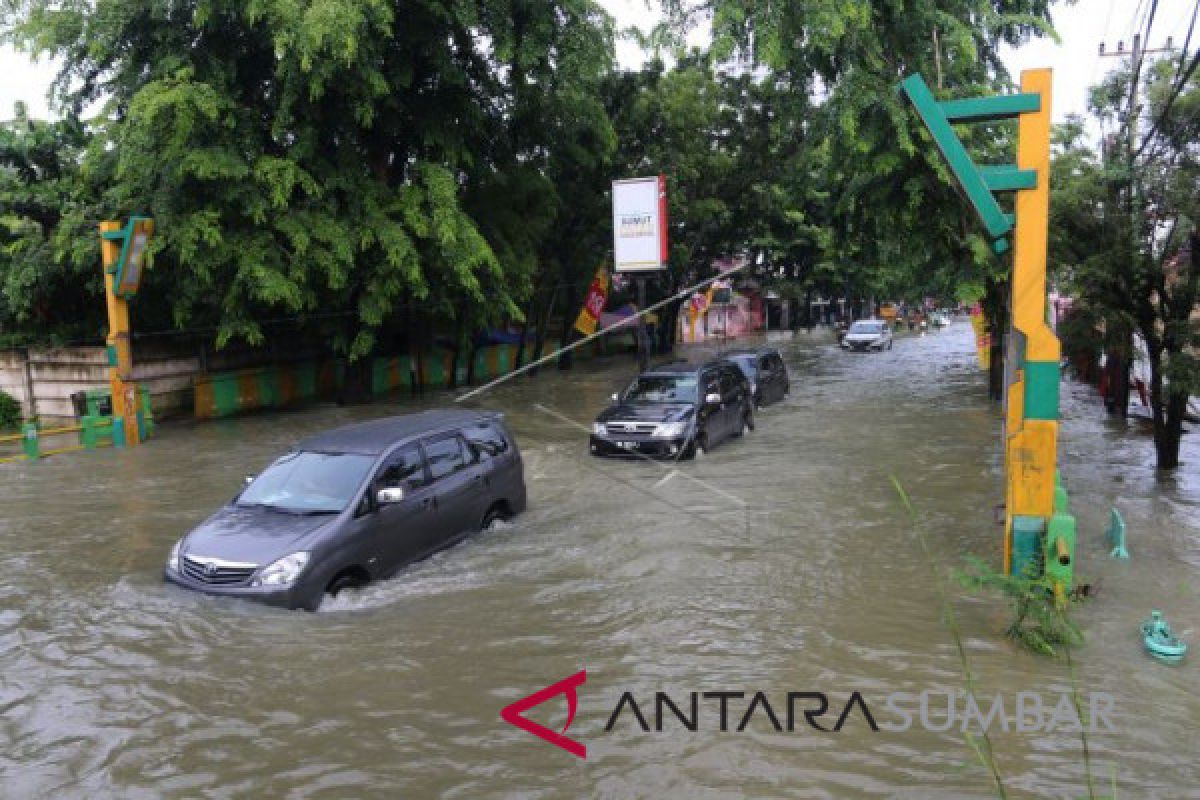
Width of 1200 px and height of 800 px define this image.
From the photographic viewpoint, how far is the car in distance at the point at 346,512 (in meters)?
7.23

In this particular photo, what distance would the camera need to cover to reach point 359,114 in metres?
17.2

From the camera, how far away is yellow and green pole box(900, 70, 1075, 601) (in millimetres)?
7531

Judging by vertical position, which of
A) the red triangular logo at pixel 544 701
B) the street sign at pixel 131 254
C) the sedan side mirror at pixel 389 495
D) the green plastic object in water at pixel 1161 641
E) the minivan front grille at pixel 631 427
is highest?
the street sign at pixel 131 254

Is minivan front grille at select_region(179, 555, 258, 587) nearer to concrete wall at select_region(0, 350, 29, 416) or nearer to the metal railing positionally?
the metal railing

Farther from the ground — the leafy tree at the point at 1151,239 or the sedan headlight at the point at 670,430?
the leafy tree at the point at 1151,239

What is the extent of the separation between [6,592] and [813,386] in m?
22.5

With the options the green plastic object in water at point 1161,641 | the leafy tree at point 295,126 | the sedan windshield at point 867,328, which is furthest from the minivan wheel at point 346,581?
the sedan windshield at point 867,328

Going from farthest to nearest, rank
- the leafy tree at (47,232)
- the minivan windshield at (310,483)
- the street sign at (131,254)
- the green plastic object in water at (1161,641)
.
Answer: the leafy tree at (47,232), the street sign at (131,254), the minivan windshield at (310,483), the green plastic object in water at (1161,641)

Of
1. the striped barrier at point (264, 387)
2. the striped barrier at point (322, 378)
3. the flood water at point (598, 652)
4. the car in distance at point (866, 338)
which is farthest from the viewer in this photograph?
the car in distance at point (866, 338)

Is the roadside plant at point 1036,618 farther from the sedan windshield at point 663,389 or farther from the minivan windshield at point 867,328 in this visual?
the minivan windshield at point 867,328

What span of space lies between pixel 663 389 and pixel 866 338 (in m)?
29.5

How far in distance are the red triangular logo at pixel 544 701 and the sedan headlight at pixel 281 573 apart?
2266 mm

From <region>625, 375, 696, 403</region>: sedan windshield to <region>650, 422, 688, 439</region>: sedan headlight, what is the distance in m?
0.80

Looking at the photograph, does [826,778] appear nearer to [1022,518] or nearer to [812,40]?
[1022,518]
